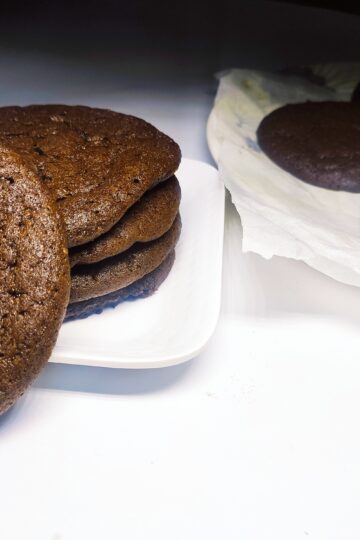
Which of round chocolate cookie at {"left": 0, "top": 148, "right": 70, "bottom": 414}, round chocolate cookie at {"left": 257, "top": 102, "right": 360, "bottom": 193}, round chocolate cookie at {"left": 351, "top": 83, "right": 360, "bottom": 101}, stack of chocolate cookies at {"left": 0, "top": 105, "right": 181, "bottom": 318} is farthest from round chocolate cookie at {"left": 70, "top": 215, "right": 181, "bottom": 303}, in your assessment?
round chocolate cookie at {"left": 351, "top": 83, "right": 360, "bottom": 101}

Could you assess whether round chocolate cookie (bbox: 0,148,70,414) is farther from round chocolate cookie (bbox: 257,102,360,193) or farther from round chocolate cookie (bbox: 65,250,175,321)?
round chocolate cookie (bbox: 257,102,360,193)

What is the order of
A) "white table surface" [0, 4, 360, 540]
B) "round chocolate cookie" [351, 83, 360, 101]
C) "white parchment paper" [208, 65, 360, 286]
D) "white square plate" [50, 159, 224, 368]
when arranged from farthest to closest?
"round chocolate cookie" [351, 83, 360, 101], "white parchment paper" [208, 65, 360, 286], "white square plate" [50, 159, 224, 368], "white table surface" [0, 4, 360, 540]


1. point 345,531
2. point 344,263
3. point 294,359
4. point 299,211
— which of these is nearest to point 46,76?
point 299,211

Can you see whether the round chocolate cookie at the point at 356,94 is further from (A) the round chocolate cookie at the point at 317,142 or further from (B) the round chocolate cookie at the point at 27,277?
(B) the round chocolate cookie at the point at 27,277

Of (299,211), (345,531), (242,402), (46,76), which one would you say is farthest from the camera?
(46,76)

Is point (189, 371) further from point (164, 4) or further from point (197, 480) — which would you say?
point (164, 4)

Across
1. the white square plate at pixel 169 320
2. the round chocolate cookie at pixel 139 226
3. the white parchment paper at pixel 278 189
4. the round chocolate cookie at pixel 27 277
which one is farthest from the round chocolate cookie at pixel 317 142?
the round chocolate cookie at pixel 27 277

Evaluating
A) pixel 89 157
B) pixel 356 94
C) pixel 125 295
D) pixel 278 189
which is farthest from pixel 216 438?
pixel 356 94
